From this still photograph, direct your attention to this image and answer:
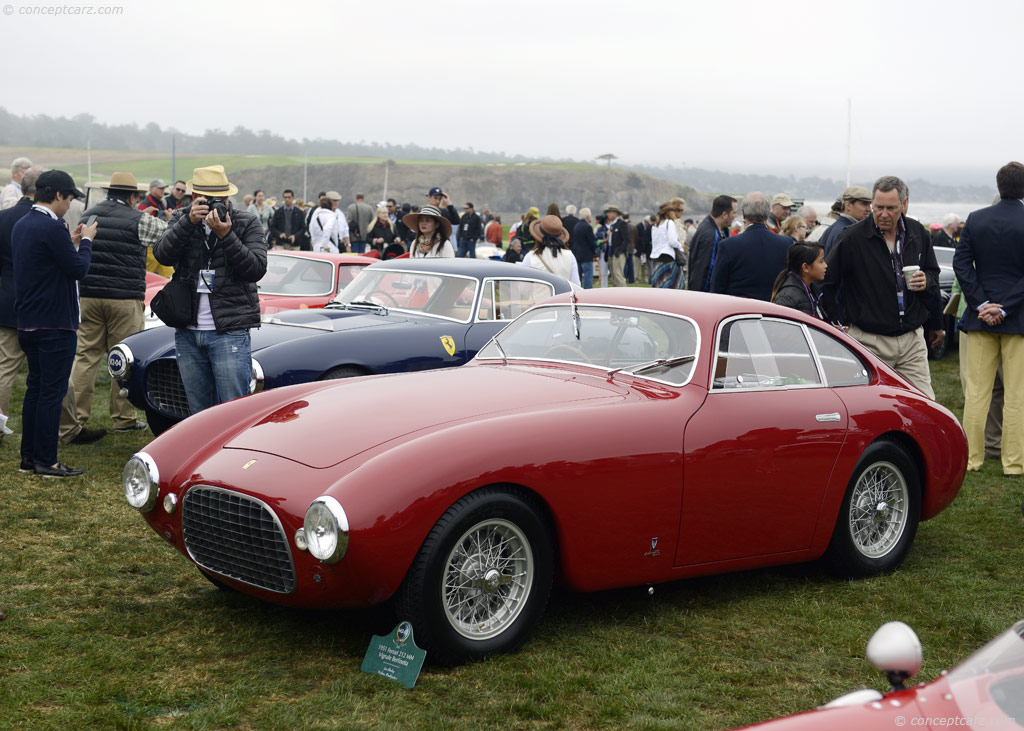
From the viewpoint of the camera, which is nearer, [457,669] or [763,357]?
[457,669]

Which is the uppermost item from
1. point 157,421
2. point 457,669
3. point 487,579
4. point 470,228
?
point 470,228

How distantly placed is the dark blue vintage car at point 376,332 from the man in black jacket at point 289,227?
1324cm

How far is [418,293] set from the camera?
9.08 metres

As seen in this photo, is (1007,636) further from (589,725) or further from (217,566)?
A: (217,566)

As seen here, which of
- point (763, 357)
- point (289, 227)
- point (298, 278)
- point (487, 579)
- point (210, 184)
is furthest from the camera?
point (289, 227)

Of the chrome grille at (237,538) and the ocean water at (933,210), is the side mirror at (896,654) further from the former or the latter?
the ocean water at (933,210)

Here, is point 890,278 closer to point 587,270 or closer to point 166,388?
point 166,388

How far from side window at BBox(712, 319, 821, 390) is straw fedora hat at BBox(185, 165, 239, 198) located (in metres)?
3.40

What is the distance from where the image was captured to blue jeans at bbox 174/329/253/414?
7008 mm

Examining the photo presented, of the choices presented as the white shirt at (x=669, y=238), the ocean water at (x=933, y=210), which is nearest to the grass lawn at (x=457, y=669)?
the ocean water at (x=933, y=210)

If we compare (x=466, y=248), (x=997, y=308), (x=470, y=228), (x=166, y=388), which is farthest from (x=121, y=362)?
(x=466, y=248)

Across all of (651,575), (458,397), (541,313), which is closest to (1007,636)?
(651,575)

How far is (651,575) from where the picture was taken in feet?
16.0

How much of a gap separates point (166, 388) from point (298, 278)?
125 inches
